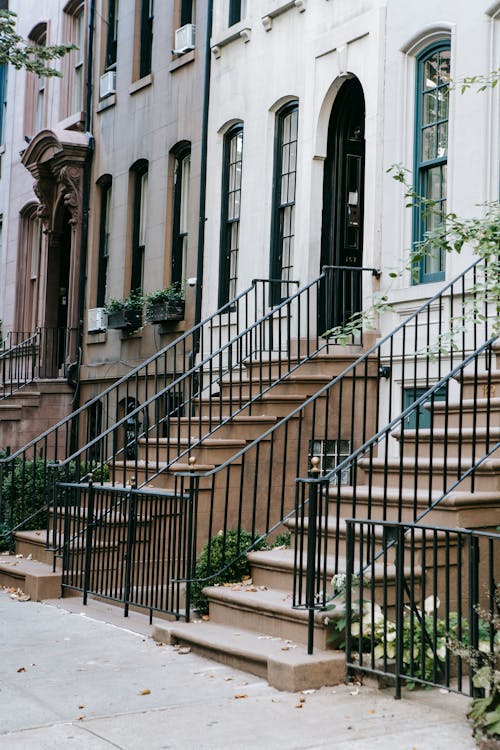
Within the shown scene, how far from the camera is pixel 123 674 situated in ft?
25.2

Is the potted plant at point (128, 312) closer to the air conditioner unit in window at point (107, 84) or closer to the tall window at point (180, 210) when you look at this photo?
the tall window at point (180, 210)

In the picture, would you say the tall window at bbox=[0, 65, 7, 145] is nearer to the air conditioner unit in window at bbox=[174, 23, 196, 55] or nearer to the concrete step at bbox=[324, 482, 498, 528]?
the air conditioner unit in window at bbox=[174, 23, 196, 55]

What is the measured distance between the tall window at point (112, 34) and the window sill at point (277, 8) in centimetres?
536

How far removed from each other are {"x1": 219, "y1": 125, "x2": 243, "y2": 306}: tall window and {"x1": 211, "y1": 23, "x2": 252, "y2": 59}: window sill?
1218 mm

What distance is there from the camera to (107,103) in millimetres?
18953

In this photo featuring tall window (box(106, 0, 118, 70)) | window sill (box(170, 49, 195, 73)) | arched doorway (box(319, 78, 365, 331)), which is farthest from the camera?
tall window (box(106, 0, 118, 70))

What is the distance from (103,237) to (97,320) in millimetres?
1659

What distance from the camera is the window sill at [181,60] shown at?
53.8ft

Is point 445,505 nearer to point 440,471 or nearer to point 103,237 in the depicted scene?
point 440,471

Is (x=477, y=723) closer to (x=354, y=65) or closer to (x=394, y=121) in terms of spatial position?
(x=394, y=121)

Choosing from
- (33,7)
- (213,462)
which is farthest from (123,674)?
(33,7)

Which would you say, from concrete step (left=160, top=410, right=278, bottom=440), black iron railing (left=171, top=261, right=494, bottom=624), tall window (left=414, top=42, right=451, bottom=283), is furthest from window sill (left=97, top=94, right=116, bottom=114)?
black iron railing (left=171, top=261, right=494, bottom=624)

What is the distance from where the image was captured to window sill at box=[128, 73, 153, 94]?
17578 mm

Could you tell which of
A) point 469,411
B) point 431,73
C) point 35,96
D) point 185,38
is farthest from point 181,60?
point 469,411
